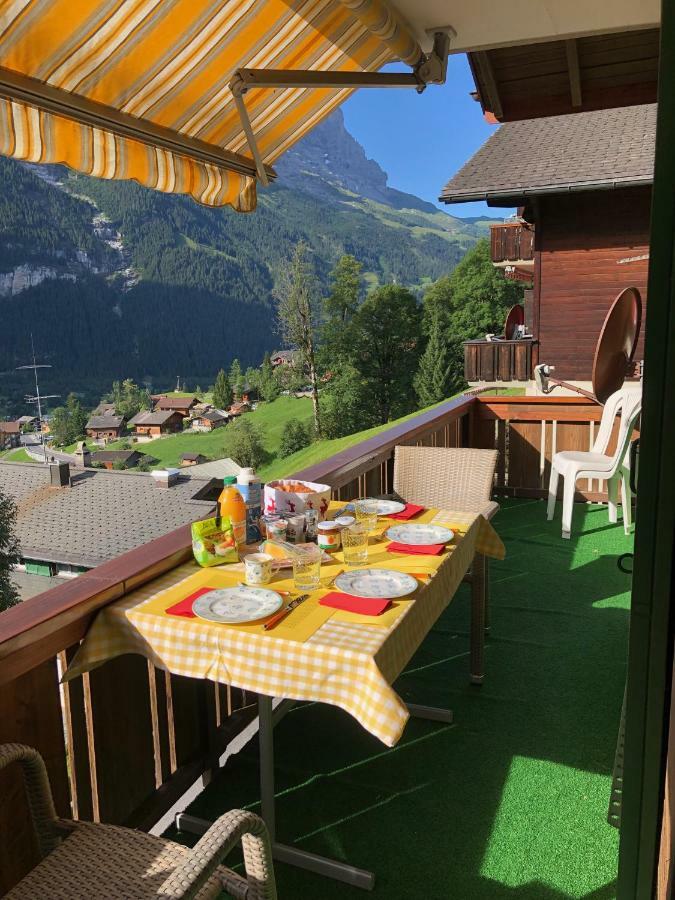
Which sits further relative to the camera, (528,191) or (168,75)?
(528,191)

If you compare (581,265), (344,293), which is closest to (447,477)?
(581,265)

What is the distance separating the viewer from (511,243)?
1805 centimetres

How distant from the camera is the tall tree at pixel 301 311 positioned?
43.2 meters

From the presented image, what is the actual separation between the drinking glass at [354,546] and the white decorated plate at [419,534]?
0.19m

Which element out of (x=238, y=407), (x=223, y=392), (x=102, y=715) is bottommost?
(x=238, y=407)

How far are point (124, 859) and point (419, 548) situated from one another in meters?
1.29

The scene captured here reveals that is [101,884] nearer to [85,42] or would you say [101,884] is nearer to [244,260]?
[85,42]

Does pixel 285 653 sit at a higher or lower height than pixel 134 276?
lower

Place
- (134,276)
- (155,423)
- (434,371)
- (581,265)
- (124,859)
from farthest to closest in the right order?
(134,276)
(155,423)
(434,371)
(581,265)
(124,859)

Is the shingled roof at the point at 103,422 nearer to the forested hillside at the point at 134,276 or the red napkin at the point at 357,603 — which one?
the forested hillside at the point at 134,276

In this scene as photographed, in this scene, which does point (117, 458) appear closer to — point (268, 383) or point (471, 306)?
point (268, 383)

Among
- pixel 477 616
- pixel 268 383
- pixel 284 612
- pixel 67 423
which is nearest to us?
pixel 284 612

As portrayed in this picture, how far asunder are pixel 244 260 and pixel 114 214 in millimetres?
17291

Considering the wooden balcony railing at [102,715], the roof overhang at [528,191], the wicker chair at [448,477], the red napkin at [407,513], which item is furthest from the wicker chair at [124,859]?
the roof overhang at [528,191]
